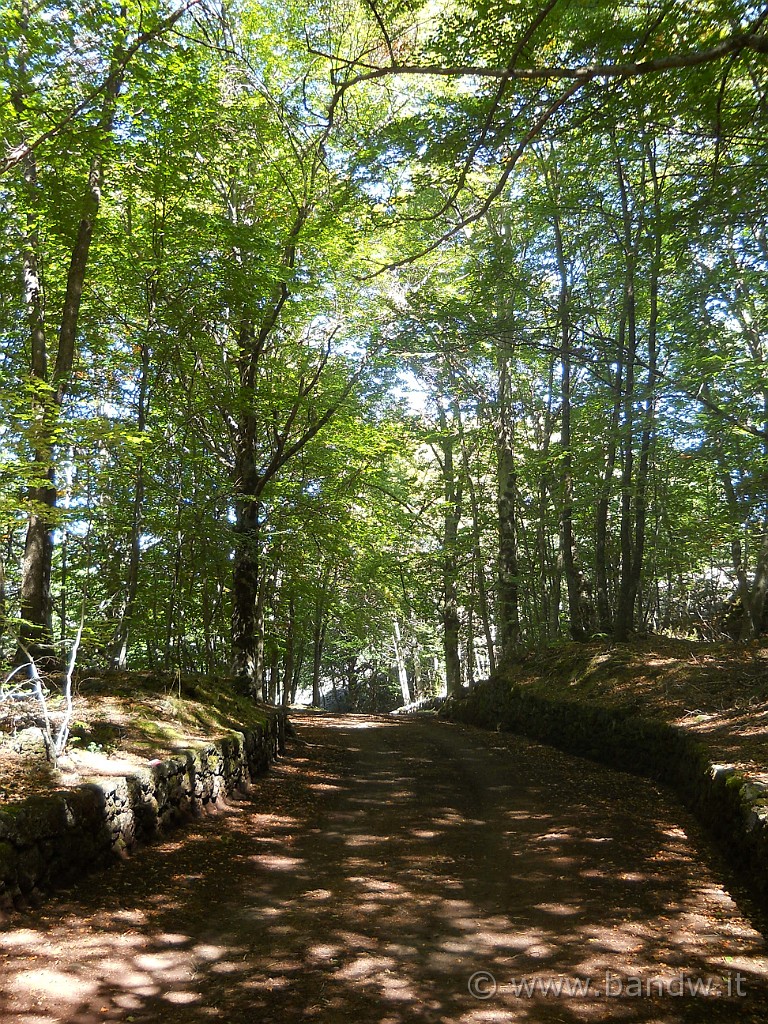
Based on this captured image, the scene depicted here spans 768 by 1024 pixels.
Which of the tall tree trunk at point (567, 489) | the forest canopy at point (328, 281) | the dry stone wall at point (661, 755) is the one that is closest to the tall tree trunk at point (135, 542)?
the forest canopy at point (328, 281)

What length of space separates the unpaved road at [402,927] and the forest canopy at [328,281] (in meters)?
2.67

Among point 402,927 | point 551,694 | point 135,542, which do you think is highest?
point 135,542

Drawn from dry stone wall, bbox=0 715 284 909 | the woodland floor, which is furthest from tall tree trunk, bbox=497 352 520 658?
dry stone wall, bbox=0 715 284 909

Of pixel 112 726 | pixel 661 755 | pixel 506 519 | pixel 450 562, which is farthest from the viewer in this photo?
pixel 450 562

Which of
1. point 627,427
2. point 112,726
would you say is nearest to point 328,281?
point 627,427

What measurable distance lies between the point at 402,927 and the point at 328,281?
9612mm

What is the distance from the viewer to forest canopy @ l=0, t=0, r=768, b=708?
5824mm

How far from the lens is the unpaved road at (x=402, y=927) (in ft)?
10.9

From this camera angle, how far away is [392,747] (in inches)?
472

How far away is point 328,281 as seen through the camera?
1114cm

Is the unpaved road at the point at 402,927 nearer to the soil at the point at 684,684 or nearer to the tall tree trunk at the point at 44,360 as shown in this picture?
the soil at the point at 684,684

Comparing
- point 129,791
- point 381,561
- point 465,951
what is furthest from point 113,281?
point 465,951

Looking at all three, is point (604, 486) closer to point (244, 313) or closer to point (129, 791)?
point (244, 313)

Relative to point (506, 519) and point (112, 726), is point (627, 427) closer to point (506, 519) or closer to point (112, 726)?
point (506, 519)
